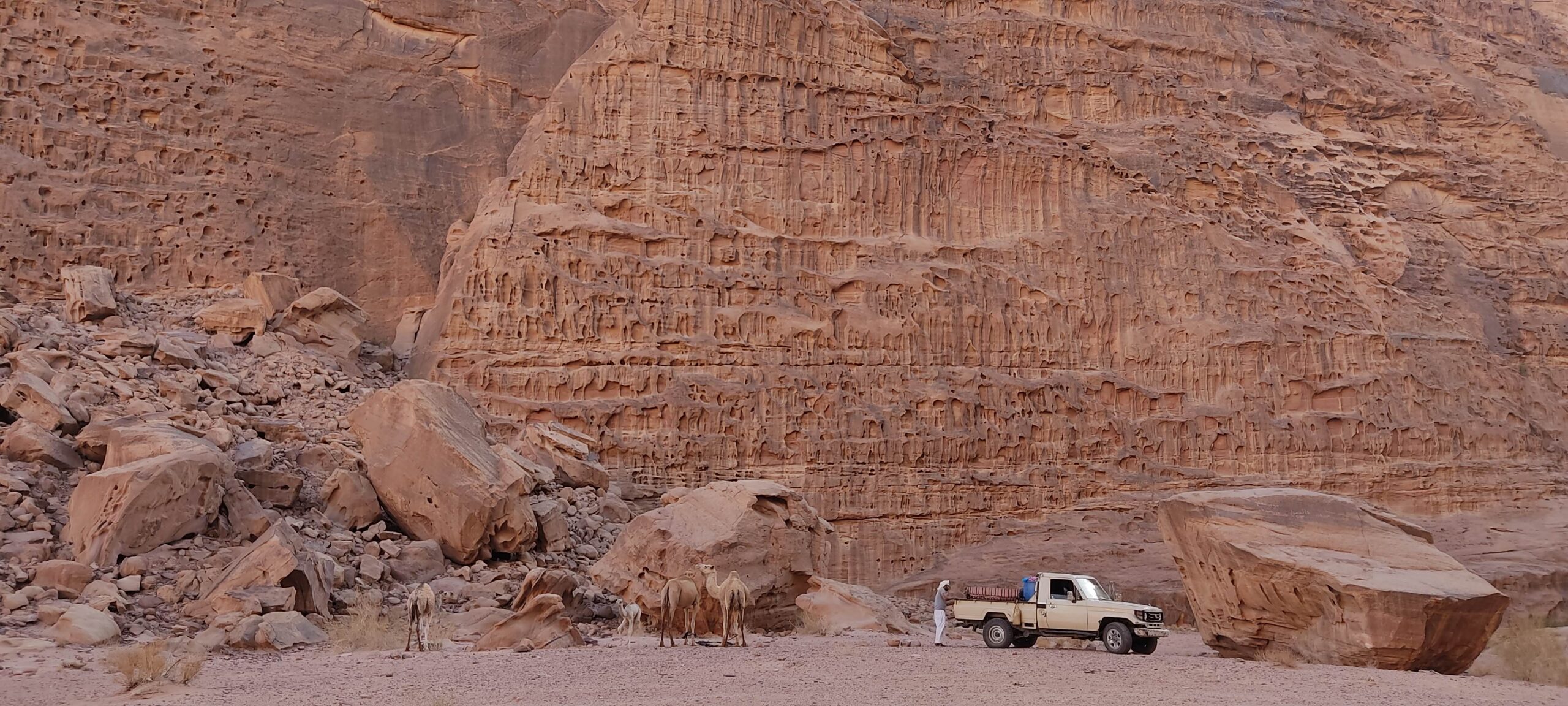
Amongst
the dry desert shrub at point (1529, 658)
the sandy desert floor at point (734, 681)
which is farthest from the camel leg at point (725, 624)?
the dry desert shrub at point (1529, 658)

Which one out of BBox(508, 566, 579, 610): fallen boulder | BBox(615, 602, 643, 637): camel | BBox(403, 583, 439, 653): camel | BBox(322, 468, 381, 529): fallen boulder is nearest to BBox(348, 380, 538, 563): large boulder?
BBox(322, 468, 381, 529): fallen boulder

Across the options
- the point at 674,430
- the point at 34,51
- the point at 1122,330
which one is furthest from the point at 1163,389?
the point at 34,51

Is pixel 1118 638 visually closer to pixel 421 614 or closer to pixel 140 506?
pixel 421 614

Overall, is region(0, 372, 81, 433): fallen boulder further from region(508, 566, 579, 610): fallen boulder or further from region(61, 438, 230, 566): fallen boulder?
region(508, 566, 579, 610): fallen boulder

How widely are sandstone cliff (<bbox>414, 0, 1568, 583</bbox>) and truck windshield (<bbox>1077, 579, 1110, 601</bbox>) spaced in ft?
38.7

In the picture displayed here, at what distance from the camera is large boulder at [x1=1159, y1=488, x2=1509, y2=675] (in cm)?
1374

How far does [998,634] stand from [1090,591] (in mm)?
1303

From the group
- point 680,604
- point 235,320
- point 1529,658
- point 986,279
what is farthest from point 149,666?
point 986,279

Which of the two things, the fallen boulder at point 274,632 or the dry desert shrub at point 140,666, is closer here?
the dry desert shrub at point 140,666

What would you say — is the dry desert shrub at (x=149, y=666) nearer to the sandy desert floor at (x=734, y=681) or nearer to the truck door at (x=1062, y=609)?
the sandy desert floor at (x=734, y=681)

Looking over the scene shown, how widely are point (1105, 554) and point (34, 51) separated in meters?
→ 27.8

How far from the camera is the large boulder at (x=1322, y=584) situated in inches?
541

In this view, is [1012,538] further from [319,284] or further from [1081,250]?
[319,284]

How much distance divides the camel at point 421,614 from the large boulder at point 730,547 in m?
4.34
